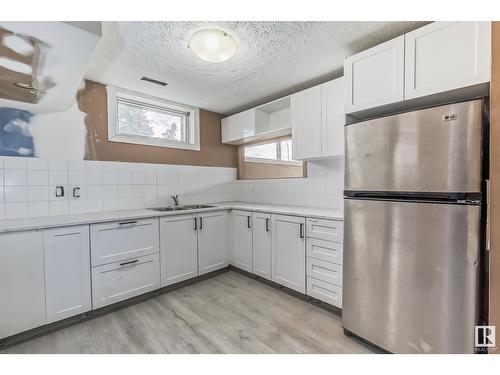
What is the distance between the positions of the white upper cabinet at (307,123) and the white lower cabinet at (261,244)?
818mm

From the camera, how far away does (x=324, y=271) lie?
2.12 meters

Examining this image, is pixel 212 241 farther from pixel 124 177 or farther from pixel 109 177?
pixel 109 177

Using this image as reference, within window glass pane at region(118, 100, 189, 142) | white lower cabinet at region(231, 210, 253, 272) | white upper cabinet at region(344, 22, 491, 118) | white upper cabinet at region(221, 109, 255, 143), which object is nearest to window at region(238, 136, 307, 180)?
white upper cabinet at region(221, 109, 255, 143)

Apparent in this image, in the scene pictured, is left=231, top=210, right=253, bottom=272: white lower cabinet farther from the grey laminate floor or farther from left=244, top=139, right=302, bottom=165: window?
left=244, top=139, right=302, bottom=165: window

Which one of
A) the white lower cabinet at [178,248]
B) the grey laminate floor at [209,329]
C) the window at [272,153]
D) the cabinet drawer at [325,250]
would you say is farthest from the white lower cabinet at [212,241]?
the cabinet drawer at [325,250]

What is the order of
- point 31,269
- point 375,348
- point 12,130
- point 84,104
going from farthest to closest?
point 84,104, point 12,130, point 31,269, point 375,348

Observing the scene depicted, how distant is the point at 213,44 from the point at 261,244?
2013 mm

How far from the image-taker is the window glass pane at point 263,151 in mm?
3482

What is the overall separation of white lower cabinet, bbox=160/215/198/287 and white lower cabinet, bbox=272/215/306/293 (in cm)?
94

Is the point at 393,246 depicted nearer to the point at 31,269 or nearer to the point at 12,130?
the point at 31,269

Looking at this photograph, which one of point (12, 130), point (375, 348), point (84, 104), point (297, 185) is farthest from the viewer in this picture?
point (297, 185)

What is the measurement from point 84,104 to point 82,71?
3.39 ft

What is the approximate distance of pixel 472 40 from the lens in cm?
133
